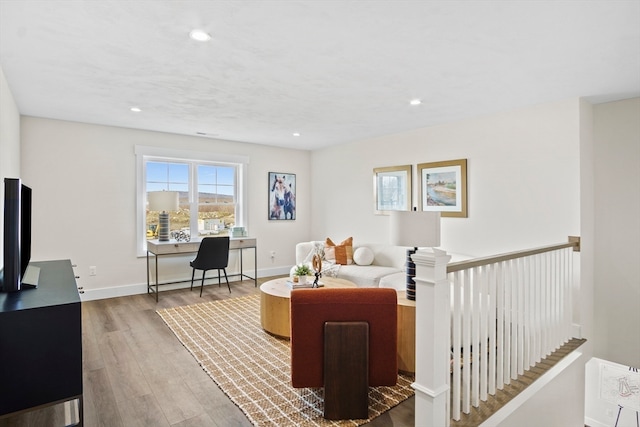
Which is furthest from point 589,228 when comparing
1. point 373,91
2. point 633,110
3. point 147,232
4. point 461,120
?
point 147,232

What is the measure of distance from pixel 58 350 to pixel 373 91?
10.0 ft

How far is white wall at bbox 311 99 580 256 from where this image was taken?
3.55 m

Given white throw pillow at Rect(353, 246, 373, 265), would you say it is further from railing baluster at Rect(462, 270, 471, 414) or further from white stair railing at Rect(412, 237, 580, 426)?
railing baluster at Rect(462, 270, 471, 414)


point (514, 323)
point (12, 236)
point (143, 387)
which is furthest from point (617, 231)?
point (12, 236)

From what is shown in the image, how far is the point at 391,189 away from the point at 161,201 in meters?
3.32

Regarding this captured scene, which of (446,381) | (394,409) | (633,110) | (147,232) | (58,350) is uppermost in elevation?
(633,110)

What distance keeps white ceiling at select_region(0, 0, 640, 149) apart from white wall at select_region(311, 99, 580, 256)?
255 millimetres

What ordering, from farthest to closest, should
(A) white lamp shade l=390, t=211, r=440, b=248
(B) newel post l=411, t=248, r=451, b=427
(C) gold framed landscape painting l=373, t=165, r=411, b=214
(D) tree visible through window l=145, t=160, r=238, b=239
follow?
(D) tree visible through window l=145, t=160, r=238, b=239, (C) gold framed landscape painting l=373, t=165, r=411, b=214, (A) white lamp shade l=390, t=211, r=440, b=248, (B) newel post l=411, t=248, r=451, b=427

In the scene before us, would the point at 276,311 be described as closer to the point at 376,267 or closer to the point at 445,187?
the point at 376,267

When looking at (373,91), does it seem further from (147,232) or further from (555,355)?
(147,232)

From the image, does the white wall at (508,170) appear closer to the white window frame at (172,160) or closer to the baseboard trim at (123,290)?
the white window frame at (172,160)

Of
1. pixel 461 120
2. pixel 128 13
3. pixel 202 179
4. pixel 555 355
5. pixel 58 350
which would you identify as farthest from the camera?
pixel 202 179

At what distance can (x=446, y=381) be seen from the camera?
6.10 feet

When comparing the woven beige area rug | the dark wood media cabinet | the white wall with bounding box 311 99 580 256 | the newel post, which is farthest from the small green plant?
the dark wood media cabinet
